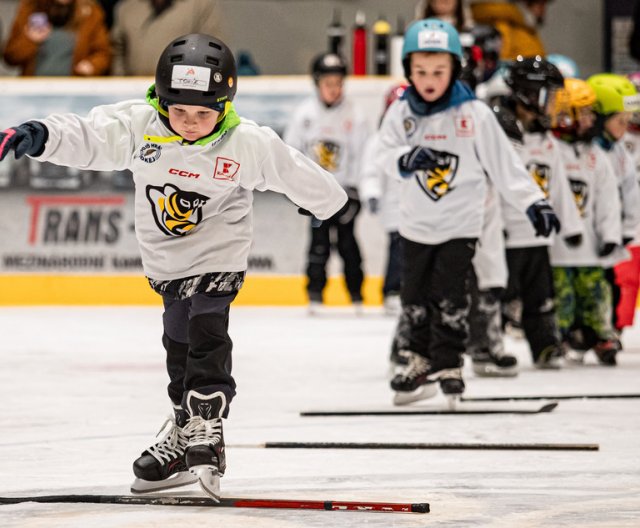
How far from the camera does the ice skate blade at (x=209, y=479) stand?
3.30 metres

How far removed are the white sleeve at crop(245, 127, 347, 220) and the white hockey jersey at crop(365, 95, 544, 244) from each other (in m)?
1.52

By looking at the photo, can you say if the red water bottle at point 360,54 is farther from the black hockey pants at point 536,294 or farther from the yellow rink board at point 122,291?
the black hockey pants at point 536,294

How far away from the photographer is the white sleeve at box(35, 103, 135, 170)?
11.3ft

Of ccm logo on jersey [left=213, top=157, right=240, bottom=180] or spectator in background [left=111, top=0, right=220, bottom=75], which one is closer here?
ccm logo on jersey [left=213, top=157, right=240, bottom=180]

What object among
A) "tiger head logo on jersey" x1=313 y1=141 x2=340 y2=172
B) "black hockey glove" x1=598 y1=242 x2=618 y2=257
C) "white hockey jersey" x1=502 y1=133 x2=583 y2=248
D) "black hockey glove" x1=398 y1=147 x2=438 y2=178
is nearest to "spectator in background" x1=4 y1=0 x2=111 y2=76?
"tiger head logo on jersey" x1=313 y1=141 x2=340 y2=172

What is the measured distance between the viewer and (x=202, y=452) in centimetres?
339

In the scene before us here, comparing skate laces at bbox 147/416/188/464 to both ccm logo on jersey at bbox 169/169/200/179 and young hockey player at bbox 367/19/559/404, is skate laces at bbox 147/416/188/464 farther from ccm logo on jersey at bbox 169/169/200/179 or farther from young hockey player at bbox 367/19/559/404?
young hockey player at bbox 367/19/559/404

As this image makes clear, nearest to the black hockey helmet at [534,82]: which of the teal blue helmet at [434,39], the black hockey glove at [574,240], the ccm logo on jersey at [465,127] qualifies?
the black hockey glove at [574,240]

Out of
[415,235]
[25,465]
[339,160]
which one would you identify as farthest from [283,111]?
[25,465]

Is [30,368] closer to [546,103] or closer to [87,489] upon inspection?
[546,103]

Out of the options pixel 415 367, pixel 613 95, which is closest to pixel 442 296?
pixel 415 367

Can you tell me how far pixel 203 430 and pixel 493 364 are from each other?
3070 millimetres

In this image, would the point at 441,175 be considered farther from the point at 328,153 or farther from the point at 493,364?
the point at 328,153

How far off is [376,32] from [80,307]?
3.12 metres
